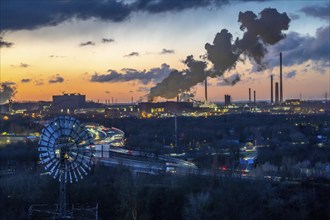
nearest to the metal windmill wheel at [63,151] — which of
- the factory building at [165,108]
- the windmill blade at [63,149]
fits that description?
the windmill blade at [63,149]

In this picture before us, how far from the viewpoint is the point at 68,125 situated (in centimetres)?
1738

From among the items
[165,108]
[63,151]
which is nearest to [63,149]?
[63,151]

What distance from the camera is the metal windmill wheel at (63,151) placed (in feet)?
54.7

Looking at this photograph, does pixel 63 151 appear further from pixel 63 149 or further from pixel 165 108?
pixel 165 108

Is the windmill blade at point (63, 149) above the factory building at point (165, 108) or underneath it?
underneath

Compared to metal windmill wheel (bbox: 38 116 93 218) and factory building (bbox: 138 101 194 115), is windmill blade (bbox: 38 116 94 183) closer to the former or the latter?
metal windmill wheel (bbox: 38 116 93 218)

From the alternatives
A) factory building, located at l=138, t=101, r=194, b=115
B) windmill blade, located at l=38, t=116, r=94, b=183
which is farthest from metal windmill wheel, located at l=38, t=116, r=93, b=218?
factory building, located at l=138, t=101, r=194, b=115

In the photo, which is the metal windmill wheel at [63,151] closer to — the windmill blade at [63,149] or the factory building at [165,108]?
the windmill blade at [63,149]

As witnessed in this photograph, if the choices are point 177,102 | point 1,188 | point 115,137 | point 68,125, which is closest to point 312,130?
point 115,137

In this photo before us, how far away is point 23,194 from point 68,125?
9.23 meters

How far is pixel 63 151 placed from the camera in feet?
54.9

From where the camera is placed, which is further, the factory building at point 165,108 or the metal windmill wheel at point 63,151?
the factory building at point 165,108

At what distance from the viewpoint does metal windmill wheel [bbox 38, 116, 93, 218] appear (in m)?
16.7

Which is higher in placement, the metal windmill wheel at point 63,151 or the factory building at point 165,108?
the factory building at point 165,108
